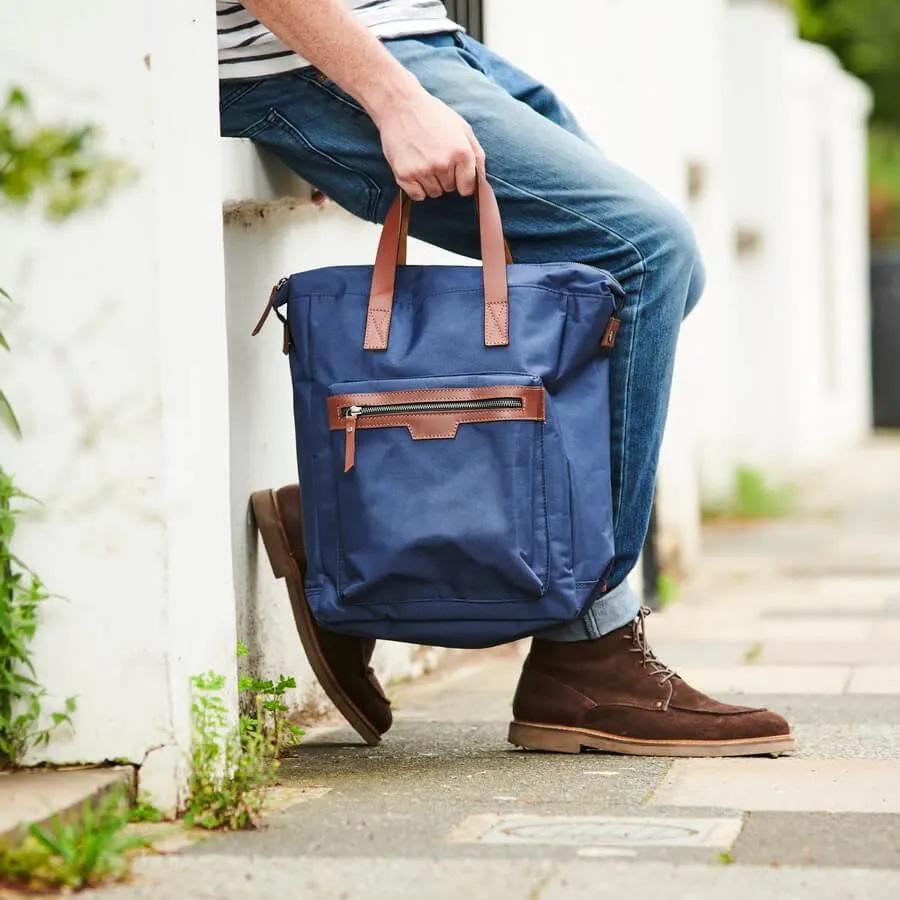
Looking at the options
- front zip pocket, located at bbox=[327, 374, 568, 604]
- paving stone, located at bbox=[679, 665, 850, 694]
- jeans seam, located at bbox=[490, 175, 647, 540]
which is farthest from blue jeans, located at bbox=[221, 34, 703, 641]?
paving stone, located at bbox=[679, 665, 850, 694]

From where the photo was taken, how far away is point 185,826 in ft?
8.23

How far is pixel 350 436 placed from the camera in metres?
2.76

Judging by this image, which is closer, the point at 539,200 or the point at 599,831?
the point at 599,831

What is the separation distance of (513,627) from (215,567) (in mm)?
470

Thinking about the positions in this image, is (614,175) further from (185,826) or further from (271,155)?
(185,826)

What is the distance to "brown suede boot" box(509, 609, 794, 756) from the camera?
10.1ft

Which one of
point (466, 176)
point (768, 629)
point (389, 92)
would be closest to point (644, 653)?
point (466, 176)

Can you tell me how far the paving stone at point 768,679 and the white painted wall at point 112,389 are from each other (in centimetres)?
175

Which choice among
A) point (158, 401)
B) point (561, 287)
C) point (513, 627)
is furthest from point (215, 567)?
point (561, 287)

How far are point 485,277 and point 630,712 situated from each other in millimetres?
820

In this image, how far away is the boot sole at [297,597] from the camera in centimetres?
302

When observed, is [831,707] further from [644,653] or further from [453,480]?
[453,480]

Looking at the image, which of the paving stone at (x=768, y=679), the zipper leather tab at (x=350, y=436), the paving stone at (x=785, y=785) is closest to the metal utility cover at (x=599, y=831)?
the paving stone at (x=785, y=785)

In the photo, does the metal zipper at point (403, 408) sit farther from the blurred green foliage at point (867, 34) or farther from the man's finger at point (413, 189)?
the blurred green foliage at point (867, 34)
